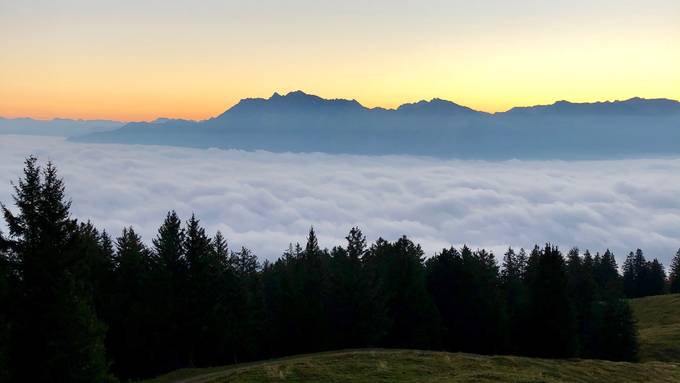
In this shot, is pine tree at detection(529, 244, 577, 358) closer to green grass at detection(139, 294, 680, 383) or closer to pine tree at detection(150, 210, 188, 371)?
green grass at detection(139, 294, 680, 383)

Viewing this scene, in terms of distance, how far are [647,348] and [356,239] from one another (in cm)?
3428

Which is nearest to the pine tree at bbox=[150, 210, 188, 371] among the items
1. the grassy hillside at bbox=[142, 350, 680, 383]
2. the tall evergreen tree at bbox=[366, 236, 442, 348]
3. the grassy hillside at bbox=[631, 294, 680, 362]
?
the grassy hillside at bbox=[142, 350, 680, 383]

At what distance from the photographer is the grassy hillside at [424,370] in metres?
29.5

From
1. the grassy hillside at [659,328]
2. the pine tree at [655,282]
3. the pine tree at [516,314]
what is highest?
the pine tree at [516,314]

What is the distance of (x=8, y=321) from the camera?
27.7 metres

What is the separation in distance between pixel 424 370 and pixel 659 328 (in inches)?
2208

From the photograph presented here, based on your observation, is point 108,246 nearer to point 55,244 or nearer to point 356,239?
point 356,239

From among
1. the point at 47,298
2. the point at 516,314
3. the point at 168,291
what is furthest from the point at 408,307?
the point at 47,298

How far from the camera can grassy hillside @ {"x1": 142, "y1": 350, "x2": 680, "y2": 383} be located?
29.5 m

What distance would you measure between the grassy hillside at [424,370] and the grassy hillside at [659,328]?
Answer: 18.9 metres

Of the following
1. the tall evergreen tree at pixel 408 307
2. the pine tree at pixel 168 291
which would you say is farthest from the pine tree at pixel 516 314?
the pine tree at pixel 168 291

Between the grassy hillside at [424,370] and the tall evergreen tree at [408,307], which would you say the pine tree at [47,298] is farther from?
the tall evergreen tree at [408,307]

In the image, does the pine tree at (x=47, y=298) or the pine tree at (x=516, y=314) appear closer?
the pine tree at (x=47, y=298)

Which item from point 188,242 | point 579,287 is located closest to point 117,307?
point 188,242
